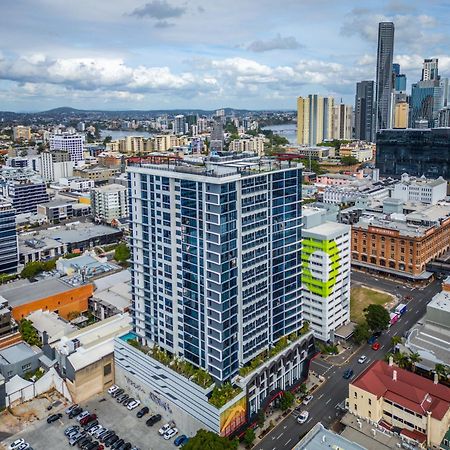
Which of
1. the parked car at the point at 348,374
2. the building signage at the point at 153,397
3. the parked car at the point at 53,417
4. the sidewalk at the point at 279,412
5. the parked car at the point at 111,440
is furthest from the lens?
the parked car at the point at 348,374

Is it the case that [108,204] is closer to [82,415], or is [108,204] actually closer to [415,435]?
[82,415]

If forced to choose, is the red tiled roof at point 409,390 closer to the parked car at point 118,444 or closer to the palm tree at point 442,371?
the palm tree at point 442,371

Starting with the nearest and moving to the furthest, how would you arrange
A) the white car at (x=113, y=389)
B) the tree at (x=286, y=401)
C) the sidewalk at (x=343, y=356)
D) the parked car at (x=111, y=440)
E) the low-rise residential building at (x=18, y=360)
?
the parked car at (x=111, y=440)
the tree at (x=286, y=401)
the white car at (x=113, y=389)
the low-rise residential building at (x=18, y=360)
the sidewalk at (x=343, y=356)

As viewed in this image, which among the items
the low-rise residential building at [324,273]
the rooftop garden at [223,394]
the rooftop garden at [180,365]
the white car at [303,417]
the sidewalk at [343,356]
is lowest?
the white car at [303,417]

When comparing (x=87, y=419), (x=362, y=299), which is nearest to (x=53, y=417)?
(x=87, y=419)

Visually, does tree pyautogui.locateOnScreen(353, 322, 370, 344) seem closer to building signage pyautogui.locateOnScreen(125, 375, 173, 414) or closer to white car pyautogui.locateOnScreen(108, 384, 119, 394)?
building signage pyautogui.locateOnScreen(125, 375, 173, 414)

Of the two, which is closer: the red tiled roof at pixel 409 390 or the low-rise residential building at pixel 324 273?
the red tiled roof at pixel 409 390

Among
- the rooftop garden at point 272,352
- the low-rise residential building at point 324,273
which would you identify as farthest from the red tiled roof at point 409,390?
the low-rise residential building at point 324,273
